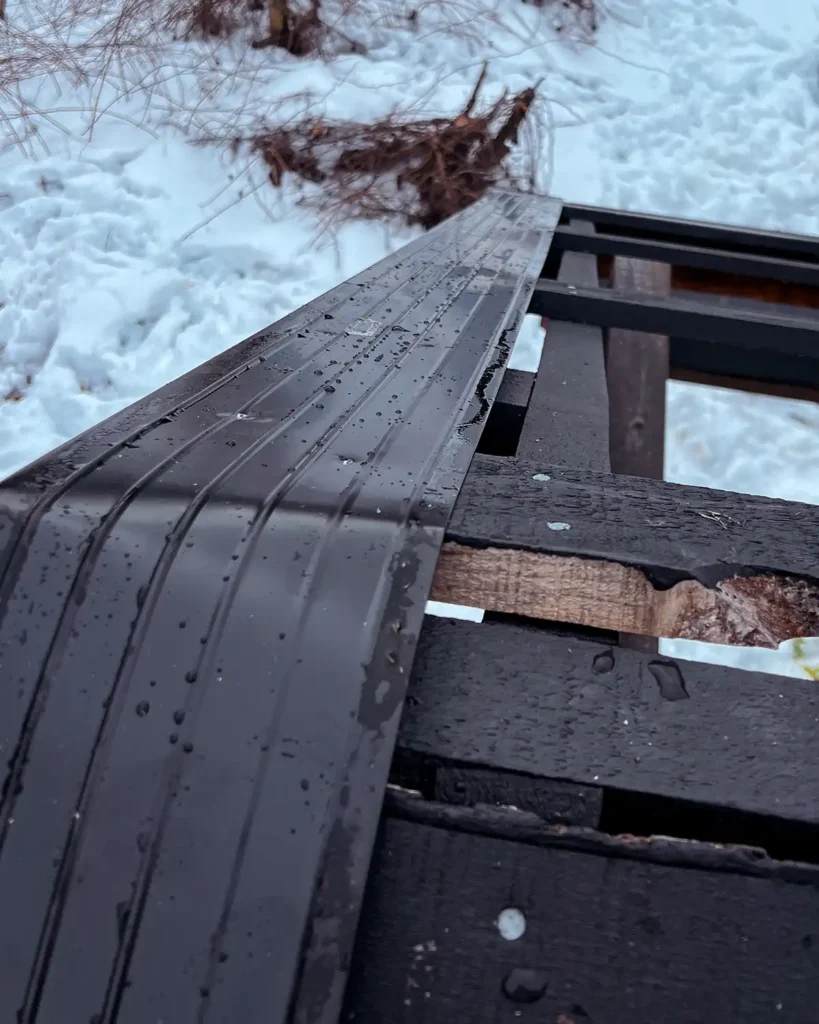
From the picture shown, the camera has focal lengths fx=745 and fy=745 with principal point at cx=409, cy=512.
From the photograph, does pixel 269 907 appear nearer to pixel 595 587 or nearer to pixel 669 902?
pixel 669 902

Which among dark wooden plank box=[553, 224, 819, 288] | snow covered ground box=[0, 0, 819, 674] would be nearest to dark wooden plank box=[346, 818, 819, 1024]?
snow covered ground box=[0, 0, 819, 674]

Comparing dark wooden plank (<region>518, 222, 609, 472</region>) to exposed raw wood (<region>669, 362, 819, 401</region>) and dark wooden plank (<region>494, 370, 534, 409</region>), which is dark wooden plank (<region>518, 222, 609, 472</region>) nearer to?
dark wooden plank (<region>494, 370, 534, 409</region>)

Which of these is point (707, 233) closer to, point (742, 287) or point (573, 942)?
point (742, 287)

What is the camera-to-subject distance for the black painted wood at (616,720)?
70 cm

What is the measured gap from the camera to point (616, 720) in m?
0.74

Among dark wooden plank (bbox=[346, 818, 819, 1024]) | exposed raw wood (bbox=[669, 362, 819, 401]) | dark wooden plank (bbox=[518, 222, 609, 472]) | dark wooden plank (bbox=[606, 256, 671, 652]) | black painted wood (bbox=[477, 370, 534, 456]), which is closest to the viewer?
dark wooden plank (bbox=[346, 818, 819, 1024])

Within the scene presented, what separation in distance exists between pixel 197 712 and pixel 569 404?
1.04 meters

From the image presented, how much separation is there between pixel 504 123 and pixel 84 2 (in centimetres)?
349

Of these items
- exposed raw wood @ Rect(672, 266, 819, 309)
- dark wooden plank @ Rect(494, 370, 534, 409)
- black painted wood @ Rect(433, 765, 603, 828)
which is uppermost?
exposed raw wood @ Rect(672, 266, 819, 309)

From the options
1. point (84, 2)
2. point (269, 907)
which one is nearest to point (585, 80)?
point (84, 2)

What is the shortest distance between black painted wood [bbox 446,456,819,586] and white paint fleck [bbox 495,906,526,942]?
384mm

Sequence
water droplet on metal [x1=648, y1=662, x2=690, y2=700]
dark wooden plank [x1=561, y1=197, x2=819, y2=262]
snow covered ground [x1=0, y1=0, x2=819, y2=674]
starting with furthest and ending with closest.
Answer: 1. snow covered ground [x1=0, y1=0, x2=819, y2=674]
2. dark wooden plank [x1=561, y1=197, x2=819, y2=262]
3. water droplet on metal [x1=648, y1=662, x2=690, y2=700]

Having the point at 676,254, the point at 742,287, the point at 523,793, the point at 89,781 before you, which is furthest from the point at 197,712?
the point at 742,287

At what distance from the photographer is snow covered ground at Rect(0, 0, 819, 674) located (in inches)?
141
